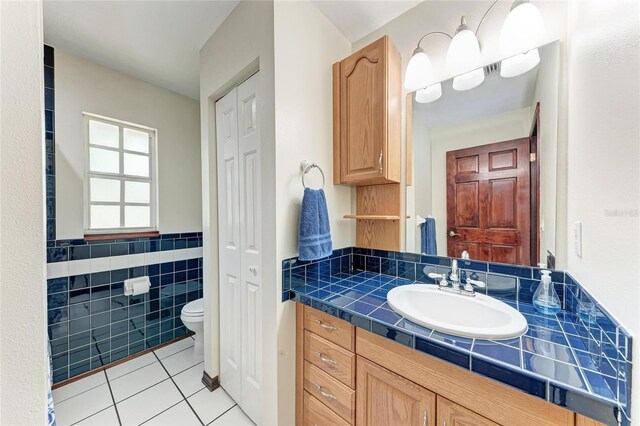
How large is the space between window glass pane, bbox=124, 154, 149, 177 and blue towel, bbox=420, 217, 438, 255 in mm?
2416

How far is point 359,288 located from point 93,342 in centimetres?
213

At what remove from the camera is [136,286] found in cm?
200

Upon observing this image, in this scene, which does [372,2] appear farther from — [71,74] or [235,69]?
[71,74]

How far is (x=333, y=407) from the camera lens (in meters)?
1.09

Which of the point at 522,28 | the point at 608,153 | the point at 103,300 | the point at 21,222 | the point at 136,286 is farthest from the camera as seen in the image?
the point at 136,286

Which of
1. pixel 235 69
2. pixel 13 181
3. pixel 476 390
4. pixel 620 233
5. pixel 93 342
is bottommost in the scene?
pixel 93 342

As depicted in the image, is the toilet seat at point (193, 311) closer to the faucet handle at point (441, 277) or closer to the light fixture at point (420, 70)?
the faucet handle at point (441, 277)

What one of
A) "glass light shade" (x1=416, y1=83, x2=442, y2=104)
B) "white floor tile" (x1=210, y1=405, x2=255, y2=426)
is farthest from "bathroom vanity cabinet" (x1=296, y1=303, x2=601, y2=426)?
"glass light shade" (x1=416, y1=83, x2=442, y2=104)

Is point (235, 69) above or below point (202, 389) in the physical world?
above

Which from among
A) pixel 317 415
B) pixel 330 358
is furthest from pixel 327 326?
pixel 317 415

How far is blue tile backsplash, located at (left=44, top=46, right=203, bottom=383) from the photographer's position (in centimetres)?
168

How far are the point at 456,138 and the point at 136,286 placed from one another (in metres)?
2.60

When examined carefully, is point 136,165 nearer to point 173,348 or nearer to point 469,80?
point 173,348

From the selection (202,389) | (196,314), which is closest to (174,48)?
(196,314)
